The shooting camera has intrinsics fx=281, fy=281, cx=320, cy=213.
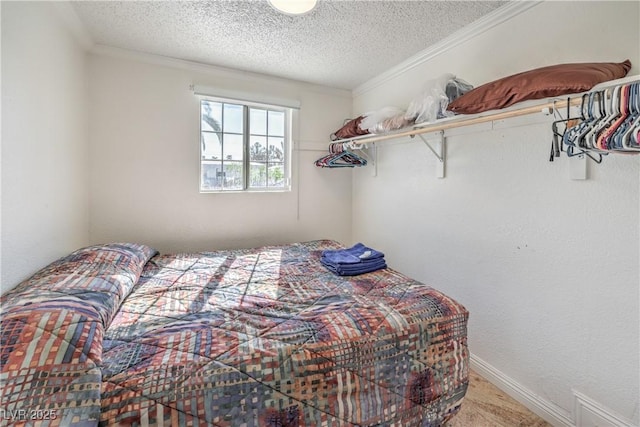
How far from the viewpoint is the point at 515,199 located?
5.68 ft

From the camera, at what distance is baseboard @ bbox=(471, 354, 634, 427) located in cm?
135

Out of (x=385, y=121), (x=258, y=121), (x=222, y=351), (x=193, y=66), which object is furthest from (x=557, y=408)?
→ (x=193, y=66)

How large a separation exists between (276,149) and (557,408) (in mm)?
2940

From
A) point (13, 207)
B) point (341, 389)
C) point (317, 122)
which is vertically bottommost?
point (341, 389)

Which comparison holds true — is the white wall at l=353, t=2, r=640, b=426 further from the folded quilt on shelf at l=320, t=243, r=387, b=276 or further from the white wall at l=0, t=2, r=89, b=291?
the white wall at l=0, t=2, r=89, b=291

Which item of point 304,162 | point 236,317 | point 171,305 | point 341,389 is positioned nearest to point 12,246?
point 171,305

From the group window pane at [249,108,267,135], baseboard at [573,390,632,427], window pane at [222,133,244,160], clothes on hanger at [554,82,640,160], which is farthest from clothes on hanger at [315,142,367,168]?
baseboard at [573,390,632,427]

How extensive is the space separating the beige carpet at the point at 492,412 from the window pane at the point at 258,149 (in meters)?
2.64

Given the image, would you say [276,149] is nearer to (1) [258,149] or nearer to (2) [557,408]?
(1) [258,149]

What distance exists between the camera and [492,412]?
5.35 ft

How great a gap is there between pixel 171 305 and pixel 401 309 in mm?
1147

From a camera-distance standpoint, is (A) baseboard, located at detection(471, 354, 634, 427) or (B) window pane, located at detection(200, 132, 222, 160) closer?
(A) baseboard, located at detection(471, 354, 634, 427)

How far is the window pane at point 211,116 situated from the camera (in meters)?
2.71

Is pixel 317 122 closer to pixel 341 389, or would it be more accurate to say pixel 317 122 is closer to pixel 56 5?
pixel 56 5
